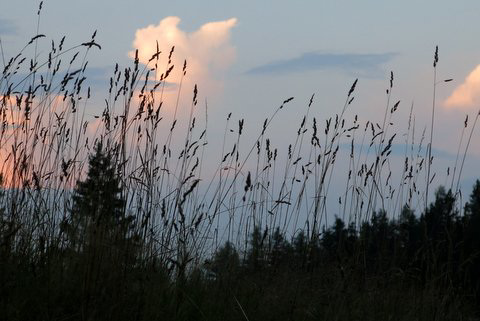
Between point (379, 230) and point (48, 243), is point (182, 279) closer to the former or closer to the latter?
point (48, 243)

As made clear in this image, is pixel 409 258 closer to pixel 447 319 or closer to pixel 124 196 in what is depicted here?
pixel 447 319

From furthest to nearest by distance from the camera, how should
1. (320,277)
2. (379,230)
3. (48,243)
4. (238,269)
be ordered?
(379,230)
(320,277)
(238,269)
(48,243)

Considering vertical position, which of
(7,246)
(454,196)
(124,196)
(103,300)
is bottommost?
(103,300)

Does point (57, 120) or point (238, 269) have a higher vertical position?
point (57, 120)

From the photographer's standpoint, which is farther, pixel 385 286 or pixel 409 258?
pixel 409 258

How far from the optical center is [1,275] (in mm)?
3207

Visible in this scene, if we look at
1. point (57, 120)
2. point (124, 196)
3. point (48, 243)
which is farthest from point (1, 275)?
point (57, 120)

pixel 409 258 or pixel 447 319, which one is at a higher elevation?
pixel 409 258

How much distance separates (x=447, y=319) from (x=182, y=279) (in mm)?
1969

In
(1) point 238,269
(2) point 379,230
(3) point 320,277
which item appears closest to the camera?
(1) point 238,269

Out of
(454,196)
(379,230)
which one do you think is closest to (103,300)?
(379,230)

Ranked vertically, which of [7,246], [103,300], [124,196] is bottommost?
[103,300]

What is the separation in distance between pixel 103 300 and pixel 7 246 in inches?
23.3

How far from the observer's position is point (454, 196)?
16.4ft
